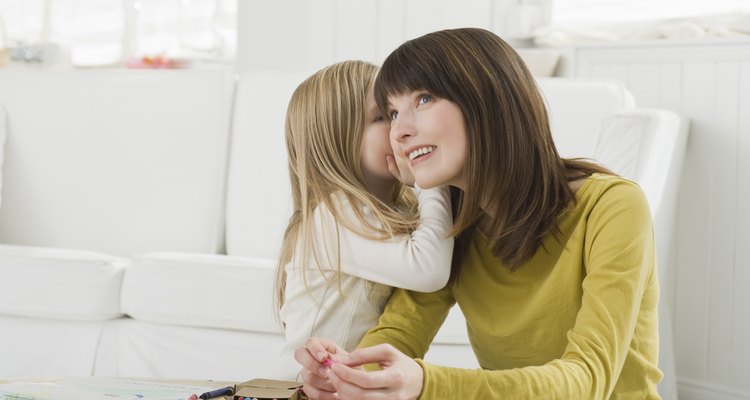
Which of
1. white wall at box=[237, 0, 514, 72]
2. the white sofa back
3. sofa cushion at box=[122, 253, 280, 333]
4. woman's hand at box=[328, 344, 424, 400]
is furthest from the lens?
white wall at box=[237, 0, 514, 72]

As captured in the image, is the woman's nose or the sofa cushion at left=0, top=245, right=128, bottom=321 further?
the sofa cushion at left=0, top=245, right=128, bottom=321

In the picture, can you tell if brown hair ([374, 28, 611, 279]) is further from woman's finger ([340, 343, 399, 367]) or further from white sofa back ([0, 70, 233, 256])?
white sofa back ([0, 70, 233, 256])

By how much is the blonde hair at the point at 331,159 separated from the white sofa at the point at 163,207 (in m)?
0.70

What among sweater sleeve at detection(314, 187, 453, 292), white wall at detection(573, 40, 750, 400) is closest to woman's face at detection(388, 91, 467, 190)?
sweater sleeve at detection(314, 187, 453, 292)

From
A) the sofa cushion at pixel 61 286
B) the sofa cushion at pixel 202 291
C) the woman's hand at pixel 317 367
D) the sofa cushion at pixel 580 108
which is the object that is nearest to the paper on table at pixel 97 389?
the woman's hand at pixel 317 367

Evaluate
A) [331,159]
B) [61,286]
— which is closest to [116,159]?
[61,286]

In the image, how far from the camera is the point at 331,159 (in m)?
1.45

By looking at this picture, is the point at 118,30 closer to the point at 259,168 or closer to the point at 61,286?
the point at 259,168

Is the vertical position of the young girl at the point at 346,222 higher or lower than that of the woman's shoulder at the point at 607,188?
lower

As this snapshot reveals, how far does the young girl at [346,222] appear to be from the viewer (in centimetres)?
130

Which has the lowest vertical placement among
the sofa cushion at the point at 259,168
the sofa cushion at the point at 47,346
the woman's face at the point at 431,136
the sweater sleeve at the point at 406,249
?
the sofa cushion at the point at 47,346

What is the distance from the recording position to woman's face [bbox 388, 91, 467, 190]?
43.3 inches

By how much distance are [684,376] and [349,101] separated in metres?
1.70

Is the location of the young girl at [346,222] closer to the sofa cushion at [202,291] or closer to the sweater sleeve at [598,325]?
the sweater sleeve at [598,325]
